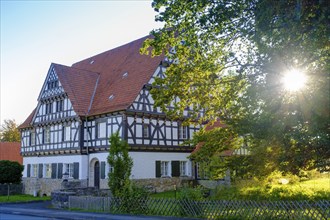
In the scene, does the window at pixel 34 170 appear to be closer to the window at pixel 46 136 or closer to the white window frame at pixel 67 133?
the window at pixel 46 136

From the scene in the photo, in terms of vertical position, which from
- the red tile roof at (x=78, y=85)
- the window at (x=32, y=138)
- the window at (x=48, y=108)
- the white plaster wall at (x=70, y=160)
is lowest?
the white plaster wall at (x=70, y=160)

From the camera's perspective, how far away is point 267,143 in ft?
39.4

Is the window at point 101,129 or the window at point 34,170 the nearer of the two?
the window at point 101,129

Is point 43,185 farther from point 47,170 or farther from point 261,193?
point 261,193

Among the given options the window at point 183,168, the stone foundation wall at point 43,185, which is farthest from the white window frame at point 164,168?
the stone foundation wall at point 43,185

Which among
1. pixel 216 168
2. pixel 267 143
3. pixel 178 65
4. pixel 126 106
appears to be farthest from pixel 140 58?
pixel 267 143

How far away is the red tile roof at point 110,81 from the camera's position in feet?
92.3

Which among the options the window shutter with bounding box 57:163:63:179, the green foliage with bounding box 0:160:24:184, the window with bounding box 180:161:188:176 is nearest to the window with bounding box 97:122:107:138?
the window shutter with bounding box 57:163:63:179

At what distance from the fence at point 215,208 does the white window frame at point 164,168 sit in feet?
34.9

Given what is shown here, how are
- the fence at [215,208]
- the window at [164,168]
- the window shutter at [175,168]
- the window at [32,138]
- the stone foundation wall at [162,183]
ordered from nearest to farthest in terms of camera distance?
the fence at [215,208]
the stone foundation wall at [162,183]
the window at [164,168]
the window shutter at [175,168]
the window at [32,138]

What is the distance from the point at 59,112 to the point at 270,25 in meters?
24.1

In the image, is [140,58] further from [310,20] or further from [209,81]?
[310,20]

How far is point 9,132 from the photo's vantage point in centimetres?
6756

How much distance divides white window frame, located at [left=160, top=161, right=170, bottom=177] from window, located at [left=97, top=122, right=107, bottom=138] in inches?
207
